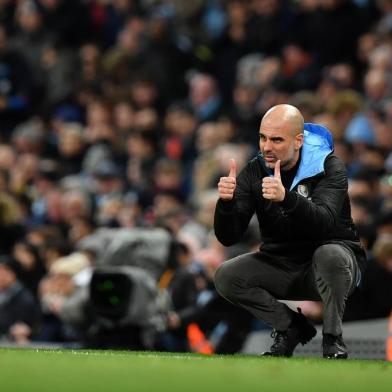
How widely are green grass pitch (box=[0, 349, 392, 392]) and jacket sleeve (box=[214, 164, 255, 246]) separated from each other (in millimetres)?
1146

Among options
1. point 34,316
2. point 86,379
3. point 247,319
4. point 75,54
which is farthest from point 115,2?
point 86,379

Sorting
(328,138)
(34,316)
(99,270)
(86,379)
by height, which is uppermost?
(328,138)

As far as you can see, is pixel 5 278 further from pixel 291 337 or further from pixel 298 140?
pixel 298 140

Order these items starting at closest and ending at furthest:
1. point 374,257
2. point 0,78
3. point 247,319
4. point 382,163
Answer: point 374,257
point 247,319
point 382,163
point 0,78

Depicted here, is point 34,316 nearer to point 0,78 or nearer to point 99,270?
point 99,270

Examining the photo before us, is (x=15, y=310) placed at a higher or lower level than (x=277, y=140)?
lower

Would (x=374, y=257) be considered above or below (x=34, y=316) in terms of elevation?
above

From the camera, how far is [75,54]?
16.0m

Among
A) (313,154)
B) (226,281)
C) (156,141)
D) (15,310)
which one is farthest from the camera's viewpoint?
(156,141)

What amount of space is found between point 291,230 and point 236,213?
287mm

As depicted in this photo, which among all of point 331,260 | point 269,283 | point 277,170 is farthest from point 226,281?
point 277,170

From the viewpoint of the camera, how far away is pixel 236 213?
6.22 meters

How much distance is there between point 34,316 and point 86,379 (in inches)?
243

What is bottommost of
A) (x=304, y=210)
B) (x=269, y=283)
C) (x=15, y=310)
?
(x=15, y=310)
